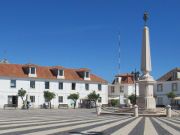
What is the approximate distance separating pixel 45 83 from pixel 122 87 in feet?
91.3

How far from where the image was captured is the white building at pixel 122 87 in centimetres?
9644

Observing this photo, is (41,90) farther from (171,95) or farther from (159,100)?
(159,100)

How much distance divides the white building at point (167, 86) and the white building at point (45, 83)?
1334 cm

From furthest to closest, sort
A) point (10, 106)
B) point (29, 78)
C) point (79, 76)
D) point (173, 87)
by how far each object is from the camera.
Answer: point (173, 87) < point (79, 76) < point (29, 78) < point (10, 106)

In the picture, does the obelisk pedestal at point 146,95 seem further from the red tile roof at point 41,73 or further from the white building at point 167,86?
the white building at point 167,86

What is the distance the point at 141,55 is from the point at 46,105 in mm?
31803

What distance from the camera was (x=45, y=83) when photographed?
74.9 metres

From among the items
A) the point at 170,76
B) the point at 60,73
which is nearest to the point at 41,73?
the point at 60,73

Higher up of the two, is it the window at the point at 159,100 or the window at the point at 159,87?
the window at the point at 159,87

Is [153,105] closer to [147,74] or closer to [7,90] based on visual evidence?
[147,74]

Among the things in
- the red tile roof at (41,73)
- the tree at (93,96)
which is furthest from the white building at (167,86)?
the tree at (93,96)

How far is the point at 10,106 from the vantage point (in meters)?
67.9

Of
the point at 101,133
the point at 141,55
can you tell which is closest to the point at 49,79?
the point at 141,55

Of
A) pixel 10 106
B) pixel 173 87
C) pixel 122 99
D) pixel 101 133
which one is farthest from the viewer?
pixel 122 99
